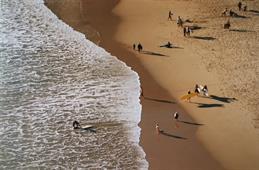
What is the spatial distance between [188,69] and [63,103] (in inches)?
338

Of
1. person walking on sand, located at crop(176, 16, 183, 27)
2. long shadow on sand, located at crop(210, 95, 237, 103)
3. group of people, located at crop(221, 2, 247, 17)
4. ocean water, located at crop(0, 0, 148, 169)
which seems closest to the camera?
ocean water, located at crop(0, 0, 148, 169)

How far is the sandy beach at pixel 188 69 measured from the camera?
28219 mm

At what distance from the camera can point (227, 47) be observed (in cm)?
3900

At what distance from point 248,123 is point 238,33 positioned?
12.6 meters

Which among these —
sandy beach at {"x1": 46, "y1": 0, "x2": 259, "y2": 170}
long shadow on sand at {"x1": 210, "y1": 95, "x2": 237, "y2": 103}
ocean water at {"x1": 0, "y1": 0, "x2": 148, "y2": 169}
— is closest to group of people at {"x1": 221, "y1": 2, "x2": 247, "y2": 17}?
sandy beach at {"x1": 46, "y1": 0, "x2": 259, "y2": 170}

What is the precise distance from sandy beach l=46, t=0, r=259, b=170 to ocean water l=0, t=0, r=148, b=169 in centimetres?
98

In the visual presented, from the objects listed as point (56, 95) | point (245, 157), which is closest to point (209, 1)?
point (56, 95)

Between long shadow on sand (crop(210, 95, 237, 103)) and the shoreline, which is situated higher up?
long shadow on sand (crop(210, 95, 237, 103))

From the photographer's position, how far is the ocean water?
28.2m

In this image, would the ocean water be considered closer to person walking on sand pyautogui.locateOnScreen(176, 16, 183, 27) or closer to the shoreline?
the shoreline

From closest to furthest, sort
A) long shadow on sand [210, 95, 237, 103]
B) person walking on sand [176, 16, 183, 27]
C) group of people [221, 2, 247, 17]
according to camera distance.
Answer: long shadow on sand [210, 95, 237, 103]
person walking on sand [176, 16, 183, 27]
group of people [221, 2, 247, 17]

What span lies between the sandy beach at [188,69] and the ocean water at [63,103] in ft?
3.22

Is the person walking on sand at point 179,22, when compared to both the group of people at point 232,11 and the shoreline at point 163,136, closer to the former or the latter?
the group of people at point 232,11

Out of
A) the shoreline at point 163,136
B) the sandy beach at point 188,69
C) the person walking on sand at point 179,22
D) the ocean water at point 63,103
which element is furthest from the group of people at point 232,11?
the ocean water at point 63,103
